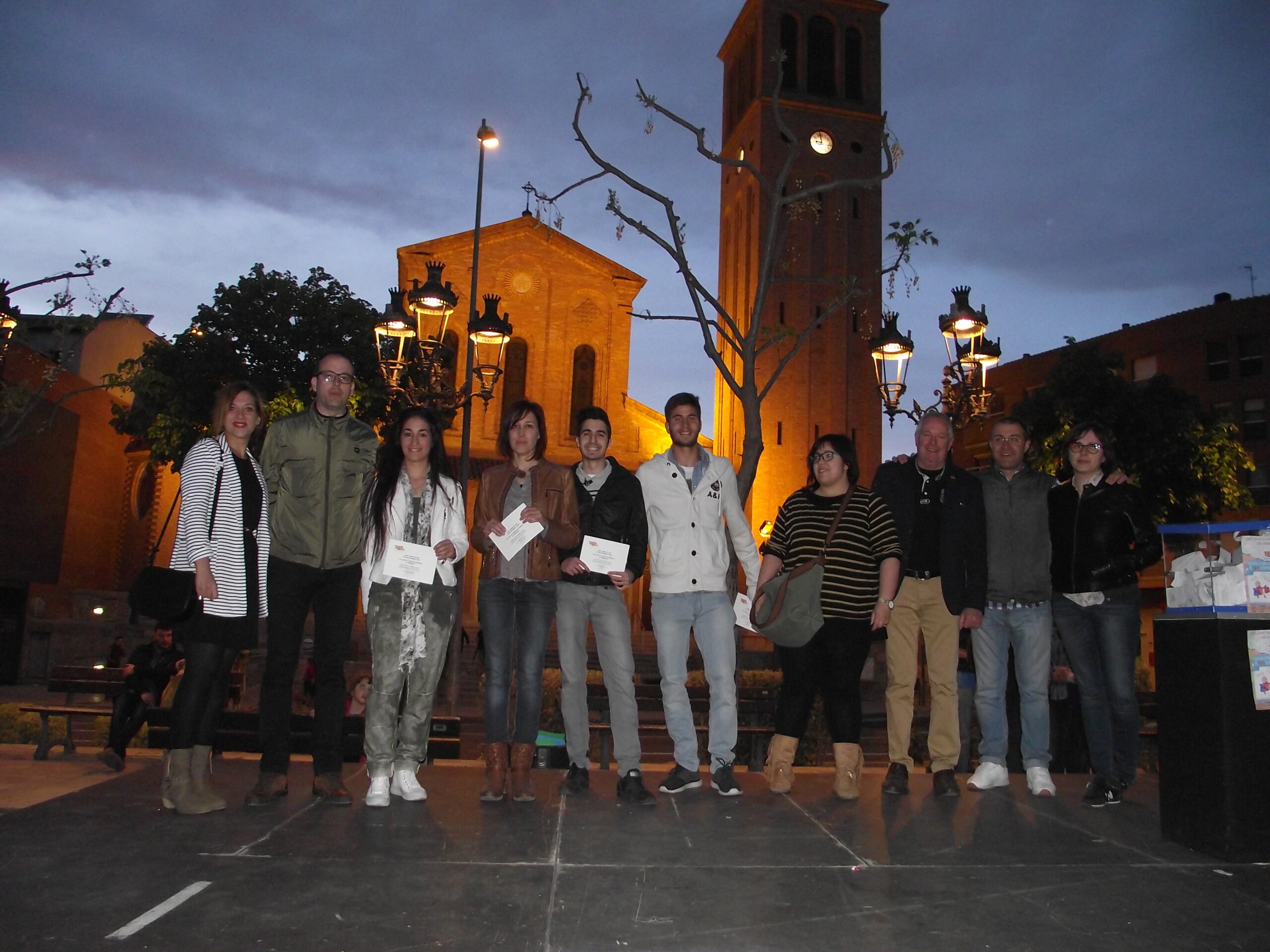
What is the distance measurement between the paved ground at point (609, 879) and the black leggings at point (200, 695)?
40 centimetres

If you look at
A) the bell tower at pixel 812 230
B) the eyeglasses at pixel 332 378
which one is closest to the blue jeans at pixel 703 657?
the eyeglasses at pixel 332 378

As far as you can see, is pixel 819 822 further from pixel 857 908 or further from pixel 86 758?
pixel 86 758

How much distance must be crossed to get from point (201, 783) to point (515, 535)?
79.4 inches

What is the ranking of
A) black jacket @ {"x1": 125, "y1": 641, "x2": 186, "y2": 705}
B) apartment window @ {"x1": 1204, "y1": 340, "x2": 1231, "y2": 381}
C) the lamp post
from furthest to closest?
apartment window @ {"x1": 1204, "y1": 340, "x2": 1231, "y2": 381}, the lamp post, black jacket @ {"x1": 125, "y1": 641, "x2": 186, "y2": 705}

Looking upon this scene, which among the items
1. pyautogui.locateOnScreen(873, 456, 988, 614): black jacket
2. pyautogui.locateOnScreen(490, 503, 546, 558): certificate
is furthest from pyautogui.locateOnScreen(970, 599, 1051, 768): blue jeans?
pyautogui.locateOnScreen(490, 503, 546, 558): certificate

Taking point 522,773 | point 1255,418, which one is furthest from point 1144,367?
point 522,773

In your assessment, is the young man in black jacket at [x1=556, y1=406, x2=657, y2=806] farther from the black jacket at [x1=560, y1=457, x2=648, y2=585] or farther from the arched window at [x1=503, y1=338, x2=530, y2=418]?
the arched window at [x1=503, y1=338, x2=530, y2=418]

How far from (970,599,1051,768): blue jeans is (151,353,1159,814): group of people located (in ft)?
0.05

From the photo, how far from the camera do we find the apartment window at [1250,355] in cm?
3612

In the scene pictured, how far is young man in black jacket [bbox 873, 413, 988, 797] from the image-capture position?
5.89 m

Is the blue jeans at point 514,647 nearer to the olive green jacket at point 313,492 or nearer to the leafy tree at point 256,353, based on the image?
the olive green jacket at point 313,492

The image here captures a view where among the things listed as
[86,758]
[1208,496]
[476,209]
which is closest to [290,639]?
[86,758]

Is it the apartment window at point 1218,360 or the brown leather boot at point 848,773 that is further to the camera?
the apartment window at point 1218,360

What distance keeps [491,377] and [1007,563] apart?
8.91m
